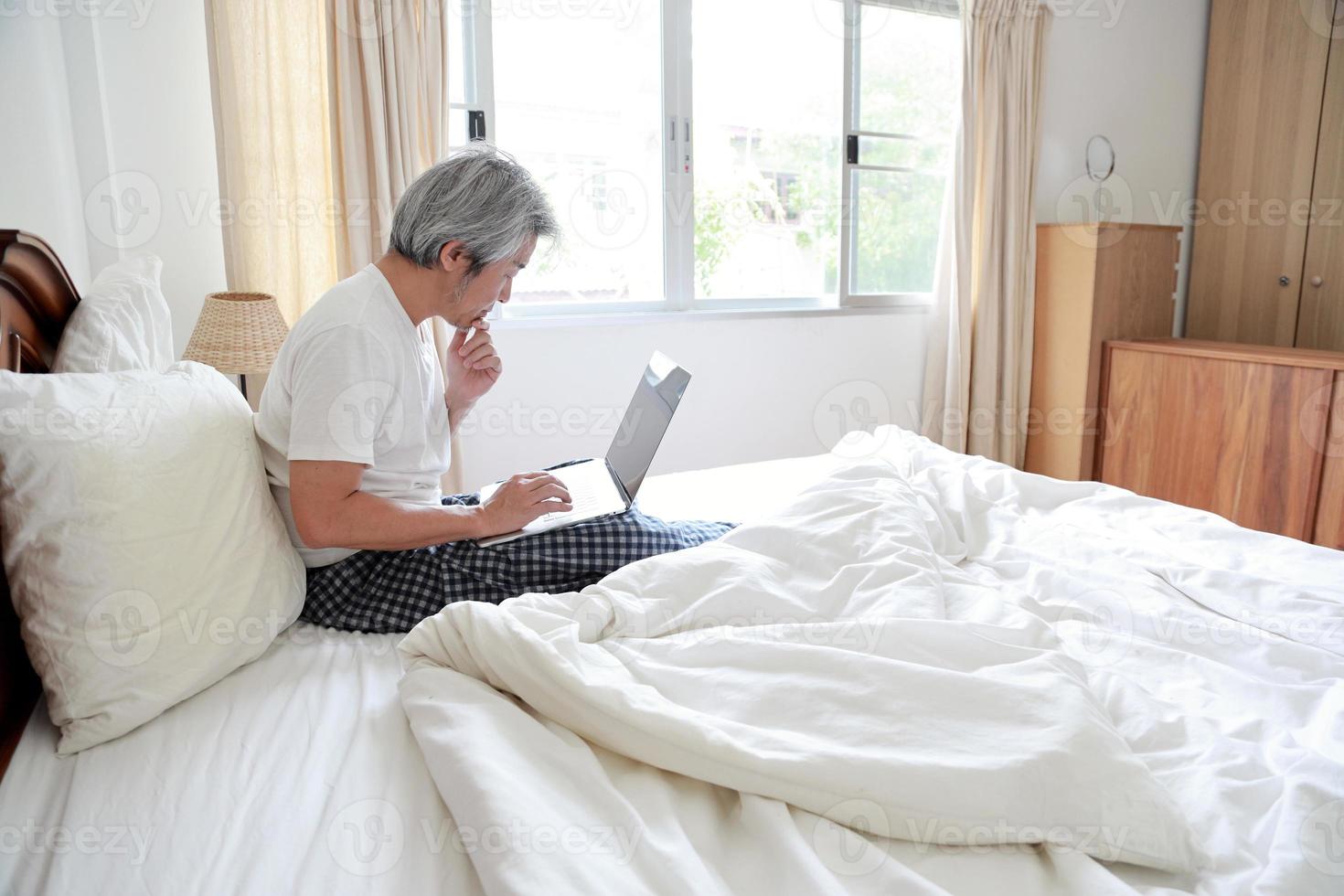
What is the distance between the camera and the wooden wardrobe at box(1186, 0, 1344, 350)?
3.28 meters

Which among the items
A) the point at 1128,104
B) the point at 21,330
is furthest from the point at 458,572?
the point at 1128,104

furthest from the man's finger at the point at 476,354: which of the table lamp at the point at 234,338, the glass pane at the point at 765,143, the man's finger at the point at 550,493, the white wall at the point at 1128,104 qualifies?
the white wall at the point at 1128,104

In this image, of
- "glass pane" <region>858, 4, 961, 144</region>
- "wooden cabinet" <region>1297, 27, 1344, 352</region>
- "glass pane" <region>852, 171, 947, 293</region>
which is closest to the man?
"glass pane" <region>852, 171, 947, 293</region>

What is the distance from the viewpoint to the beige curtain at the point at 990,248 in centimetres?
331

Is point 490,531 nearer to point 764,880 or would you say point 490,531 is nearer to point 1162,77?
point 764,880

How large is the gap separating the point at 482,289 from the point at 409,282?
0.11 m

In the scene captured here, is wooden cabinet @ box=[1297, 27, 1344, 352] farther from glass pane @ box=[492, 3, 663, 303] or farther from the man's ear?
the man's ear

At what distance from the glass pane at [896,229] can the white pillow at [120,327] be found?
254 centimetres

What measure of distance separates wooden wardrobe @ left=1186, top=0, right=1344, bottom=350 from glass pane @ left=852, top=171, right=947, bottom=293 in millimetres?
1312

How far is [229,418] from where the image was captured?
1145mm

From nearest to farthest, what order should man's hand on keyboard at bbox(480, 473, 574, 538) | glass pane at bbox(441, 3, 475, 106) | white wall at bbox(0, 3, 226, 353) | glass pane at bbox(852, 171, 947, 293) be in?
man's hand on keyboard at bbox(480, 473, 574, 538) → white wall at bbox(0, 3, 226, 353) → glass pane at bbox(441, 3, 475, 106) → glass pane at bbox(852, 171, 947, 293)

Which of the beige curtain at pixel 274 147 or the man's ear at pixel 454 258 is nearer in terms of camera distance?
the man's ear at pixel 454 258

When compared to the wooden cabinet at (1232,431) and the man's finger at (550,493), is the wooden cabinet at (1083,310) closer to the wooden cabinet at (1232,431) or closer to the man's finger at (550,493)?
the wooden cabinet at (1232,431)

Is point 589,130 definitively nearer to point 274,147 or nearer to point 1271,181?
point 274,147
